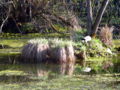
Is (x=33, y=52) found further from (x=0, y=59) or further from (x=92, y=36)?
(x=92, y=36)

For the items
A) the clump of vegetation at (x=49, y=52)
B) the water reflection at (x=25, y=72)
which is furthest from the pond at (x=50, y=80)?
the clump of vegetation at (x=49, y=52)

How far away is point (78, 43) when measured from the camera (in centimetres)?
1459

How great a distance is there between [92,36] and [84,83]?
24.3 feet

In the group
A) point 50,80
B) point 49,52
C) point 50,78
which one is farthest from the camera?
point 49,52

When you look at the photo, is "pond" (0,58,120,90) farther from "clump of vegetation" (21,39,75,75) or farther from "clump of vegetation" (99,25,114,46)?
"clump of vegetation" (99,25,114,46)

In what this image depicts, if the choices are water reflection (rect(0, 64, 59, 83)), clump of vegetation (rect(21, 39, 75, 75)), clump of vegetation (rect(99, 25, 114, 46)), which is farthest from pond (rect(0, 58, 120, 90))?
clump of vegetation (rect(99, 25, 114, 46))

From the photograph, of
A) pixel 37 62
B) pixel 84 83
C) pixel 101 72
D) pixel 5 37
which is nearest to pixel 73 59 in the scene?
pixel 37 62

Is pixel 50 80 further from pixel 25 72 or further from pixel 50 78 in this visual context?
pixel 25 72

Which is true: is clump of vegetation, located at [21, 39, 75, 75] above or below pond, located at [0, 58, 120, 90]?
above

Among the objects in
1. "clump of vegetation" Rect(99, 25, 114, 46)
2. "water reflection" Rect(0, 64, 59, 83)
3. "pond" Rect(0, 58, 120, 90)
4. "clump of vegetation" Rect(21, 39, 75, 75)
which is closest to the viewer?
"pond" Rect(0, 58, 120, 90)

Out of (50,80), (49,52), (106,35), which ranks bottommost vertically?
(50,80)

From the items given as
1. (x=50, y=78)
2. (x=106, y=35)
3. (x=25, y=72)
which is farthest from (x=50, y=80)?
(x=106, y=35)

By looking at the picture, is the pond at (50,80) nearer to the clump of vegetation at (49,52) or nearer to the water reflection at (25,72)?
the water reflection at (25,72)

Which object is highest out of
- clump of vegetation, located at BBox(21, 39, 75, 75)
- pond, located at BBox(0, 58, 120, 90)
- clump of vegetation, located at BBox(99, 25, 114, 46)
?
clump of vegetation, located at BBox(99, 25, 114, 46)
